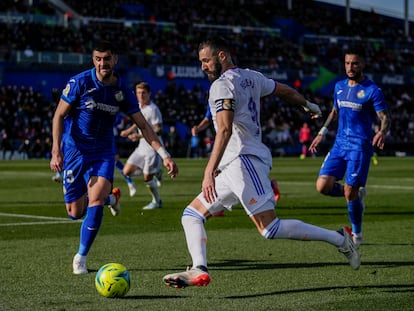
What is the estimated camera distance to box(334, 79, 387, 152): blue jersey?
11.4 m

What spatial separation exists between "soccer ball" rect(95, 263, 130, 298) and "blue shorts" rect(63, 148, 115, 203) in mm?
1888

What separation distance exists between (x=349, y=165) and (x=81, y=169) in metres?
4.08

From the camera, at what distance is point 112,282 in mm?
7090

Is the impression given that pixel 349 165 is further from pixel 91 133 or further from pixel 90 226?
pixel 90 226

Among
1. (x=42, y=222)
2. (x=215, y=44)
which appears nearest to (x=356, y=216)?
(x=215, y=44)

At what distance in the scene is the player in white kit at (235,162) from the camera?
7.20 meters

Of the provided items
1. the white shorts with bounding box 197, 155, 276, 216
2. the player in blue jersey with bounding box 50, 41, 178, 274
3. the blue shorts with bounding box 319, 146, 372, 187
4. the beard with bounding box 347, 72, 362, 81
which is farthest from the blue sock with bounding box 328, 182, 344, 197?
the white shorts with bounding box 197, 155, 276, 216

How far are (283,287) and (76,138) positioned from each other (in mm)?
2951

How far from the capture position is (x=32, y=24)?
48.3 metres

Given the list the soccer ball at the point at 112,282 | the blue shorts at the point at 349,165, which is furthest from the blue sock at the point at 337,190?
the soccer ball at the point at 112,282

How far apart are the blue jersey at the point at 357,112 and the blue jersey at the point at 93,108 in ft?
11.9

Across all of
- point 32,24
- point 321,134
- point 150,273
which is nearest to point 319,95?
point 32,24

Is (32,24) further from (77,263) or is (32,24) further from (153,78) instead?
(77,263)

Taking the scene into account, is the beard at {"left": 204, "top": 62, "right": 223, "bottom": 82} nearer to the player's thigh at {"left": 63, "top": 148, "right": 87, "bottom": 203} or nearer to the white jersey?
the white jersey
